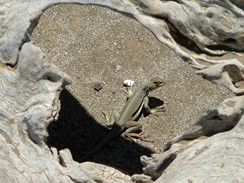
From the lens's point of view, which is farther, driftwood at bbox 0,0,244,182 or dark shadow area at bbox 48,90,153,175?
dark shadow area at bbox 48,90,153,175

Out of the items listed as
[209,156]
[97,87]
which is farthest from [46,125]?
[97,87]

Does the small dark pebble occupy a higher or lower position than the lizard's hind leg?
higher

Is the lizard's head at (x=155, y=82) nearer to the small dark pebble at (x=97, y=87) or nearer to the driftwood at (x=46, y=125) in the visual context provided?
the small dark pebble at (x=97, y=87)

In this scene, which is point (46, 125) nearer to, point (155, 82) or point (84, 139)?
point (84, 139)

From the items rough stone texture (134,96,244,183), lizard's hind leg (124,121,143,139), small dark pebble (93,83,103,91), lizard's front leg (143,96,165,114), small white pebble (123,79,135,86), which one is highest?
rough stone texture (134,96,244,183)

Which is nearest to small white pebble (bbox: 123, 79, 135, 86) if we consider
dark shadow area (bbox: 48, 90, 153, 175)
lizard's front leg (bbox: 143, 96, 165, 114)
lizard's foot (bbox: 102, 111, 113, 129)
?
lizard's front leg (bbox: 143, 96, 165, 114)

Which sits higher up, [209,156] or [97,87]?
[209,156]

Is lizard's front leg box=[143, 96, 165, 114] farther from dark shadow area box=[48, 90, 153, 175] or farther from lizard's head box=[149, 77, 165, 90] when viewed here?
dark shadow area box=[48, 90, 153, 175]
